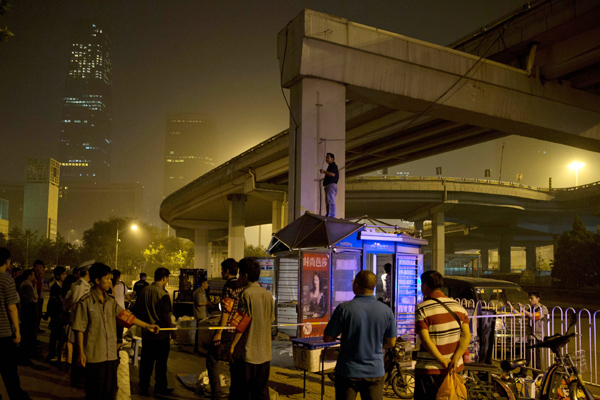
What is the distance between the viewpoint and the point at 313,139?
1442 centimetres

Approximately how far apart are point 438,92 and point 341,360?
43.6ft

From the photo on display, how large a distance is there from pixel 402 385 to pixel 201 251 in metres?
63.9

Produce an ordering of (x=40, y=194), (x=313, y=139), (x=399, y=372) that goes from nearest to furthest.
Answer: (x=399, y=372) → (x=313, y=139) → (x=40, y=194)

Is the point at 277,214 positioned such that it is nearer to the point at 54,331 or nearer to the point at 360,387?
the point at 54,331

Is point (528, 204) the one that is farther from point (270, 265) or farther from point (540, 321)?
point (540, 321)

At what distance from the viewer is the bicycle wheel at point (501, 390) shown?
245 inches

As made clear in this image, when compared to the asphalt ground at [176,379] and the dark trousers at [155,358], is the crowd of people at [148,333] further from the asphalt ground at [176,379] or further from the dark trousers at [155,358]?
the asphalt ground at [176,379]

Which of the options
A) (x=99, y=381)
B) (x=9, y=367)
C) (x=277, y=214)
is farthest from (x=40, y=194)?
(x=99, y=381)

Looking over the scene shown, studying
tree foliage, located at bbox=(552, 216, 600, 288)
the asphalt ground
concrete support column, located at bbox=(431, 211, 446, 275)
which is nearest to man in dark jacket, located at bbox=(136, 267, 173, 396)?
the asphalt ground

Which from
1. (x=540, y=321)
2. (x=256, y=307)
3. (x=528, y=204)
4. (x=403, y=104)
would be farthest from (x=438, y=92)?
(x=528, y=204)

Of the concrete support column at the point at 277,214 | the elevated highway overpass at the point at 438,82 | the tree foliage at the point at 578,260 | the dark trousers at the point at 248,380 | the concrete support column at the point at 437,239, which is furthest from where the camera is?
the concrete support column at the point at 437,239

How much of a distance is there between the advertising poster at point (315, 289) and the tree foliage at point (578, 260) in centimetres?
3853

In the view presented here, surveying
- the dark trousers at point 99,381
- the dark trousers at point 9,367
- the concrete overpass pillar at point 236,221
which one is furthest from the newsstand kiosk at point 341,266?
the concrete overpass pillar at point 236,221

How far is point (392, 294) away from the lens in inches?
460
